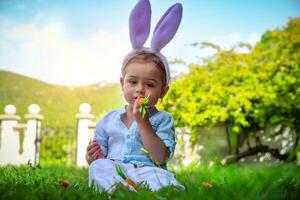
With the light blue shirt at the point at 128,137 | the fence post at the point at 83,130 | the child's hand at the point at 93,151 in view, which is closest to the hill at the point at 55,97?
the fence post at the point at 83,130

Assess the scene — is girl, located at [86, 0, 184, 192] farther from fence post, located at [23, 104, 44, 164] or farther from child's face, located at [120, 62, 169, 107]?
fence post, located at [23, 104, 44, 164]

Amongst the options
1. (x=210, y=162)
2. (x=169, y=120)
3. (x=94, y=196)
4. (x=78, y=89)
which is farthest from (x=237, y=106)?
(x=78, y=89)

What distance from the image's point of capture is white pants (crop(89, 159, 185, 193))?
59.5 inches

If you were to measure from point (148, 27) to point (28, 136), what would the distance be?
20.8 ft

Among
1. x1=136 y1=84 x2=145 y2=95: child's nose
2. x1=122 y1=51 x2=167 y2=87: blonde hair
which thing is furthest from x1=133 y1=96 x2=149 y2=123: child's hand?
x1=122 y1=51 x2=167 y2=87: blonde hair

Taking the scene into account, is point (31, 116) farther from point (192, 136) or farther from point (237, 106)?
point (237, 106)

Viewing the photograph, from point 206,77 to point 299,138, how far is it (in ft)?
5.32

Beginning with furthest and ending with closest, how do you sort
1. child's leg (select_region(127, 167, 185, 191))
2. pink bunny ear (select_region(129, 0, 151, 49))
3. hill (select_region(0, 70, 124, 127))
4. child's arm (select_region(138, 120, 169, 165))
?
1. hill (select_region(0, 70, 124, 127))
2. pink bunny ear (select_region(129, 0, 151, 49))
3. child's arm (select_region(138, 120, 169, 165))
4. child's leg (select_region(127, 167, 185, 191))

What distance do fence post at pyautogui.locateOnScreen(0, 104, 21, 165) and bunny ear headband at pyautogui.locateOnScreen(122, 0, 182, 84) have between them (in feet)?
20.5

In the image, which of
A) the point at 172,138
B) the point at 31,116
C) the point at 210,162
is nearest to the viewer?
the point at 172,138

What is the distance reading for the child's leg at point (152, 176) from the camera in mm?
1481

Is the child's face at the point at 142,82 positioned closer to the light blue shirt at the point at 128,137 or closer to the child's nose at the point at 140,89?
the child's nose at the point at 140,89

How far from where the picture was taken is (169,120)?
1.82 metres

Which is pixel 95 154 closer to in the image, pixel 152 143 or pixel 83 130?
pixel 152 143
